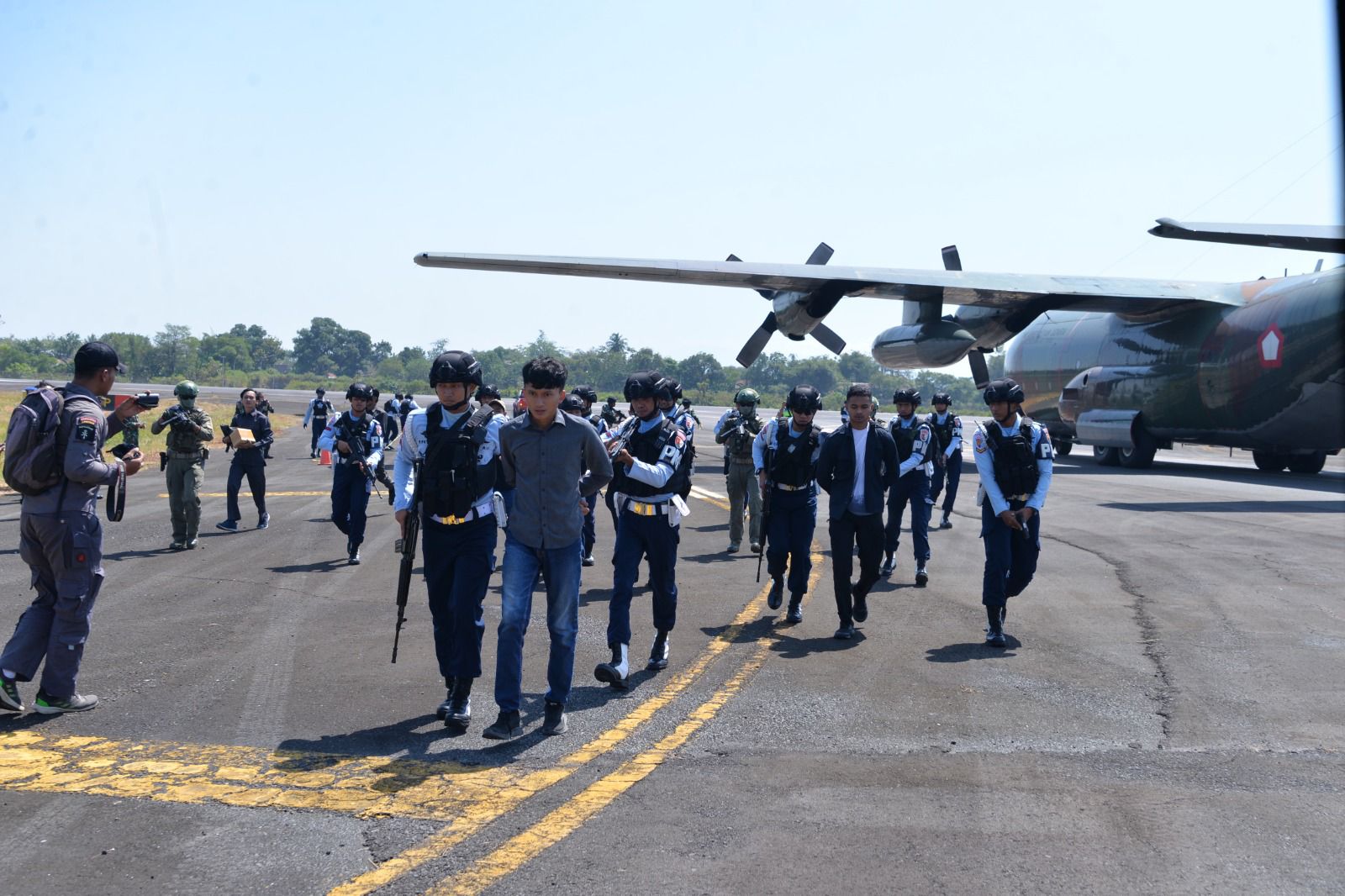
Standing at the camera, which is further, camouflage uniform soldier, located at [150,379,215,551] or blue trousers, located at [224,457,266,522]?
blue trousers, located at [224,457,266,522]

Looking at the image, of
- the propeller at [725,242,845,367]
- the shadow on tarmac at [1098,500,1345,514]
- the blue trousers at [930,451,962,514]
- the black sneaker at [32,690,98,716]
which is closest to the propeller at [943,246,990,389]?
the propeller at [725,242,845,367]

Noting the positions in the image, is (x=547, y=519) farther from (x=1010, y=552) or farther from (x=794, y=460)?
(x=1010, y=552)

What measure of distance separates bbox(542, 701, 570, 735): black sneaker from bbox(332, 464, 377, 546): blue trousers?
7.04m

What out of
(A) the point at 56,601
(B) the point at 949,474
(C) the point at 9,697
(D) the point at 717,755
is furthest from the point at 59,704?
(B) the point at 949,474

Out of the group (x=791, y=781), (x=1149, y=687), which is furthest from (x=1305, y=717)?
(x=791, y=781)

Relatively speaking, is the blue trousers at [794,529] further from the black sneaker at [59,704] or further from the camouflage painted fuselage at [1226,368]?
the camouflage painted fuselage at [1226,368]

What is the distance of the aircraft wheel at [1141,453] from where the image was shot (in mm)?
27781

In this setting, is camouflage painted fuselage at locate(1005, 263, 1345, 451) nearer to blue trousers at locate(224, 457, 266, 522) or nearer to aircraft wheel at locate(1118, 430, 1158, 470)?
aircraft wheel at locate(1118, 430, 1158, 470)

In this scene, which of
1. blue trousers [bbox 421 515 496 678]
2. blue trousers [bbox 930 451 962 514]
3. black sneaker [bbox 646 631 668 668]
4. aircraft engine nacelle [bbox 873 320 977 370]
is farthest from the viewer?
aircraft engine nacelle [bbox 873 320 977 370]

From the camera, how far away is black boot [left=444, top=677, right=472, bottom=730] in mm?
6094

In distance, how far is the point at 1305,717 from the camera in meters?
6.46

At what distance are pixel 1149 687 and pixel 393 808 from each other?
501cm

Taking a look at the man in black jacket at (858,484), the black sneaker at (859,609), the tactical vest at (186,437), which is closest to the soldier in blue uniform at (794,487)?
the man in black jacket at (858,484)

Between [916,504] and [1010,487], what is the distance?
8.83ft
